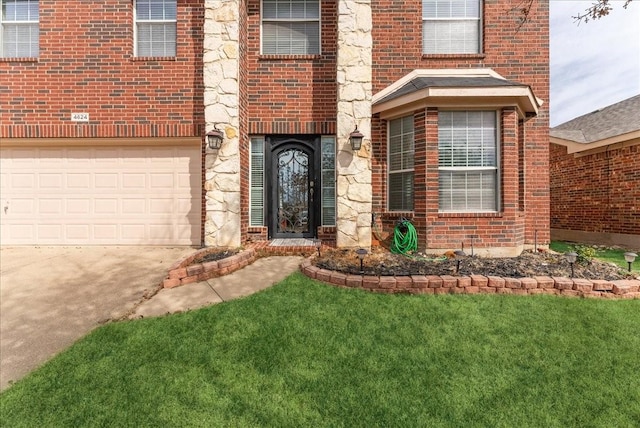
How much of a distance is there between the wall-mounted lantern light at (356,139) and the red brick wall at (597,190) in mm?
8039

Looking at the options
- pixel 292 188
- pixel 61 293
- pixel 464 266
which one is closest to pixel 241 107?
pixel 292 188

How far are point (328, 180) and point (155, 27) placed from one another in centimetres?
508

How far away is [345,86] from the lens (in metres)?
5.81

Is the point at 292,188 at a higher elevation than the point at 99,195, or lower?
higher

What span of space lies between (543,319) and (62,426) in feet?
13.9

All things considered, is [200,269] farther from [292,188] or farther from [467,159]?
[467,159]

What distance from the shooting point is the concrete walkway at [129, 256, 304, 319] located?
133 inches

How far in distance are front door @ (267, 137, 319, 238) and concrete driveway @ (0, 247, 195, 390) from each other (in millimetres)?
2132

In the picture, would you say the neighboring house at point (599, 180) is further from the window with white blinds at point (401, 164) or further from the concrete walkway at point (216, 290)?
the concrete walkway at point (216, 290)

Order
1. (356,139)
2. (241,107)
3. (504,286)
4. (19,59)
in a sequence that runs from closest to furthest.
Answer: (504,286) < (356,139) < (241,107) < (19,59)

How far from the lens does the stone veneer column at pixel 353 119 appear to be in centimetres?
575

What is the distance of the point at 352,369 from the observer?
93.5 inches

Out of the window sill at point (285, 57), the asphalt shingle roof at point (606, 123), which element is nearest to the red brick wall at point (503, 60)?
the window sill at point (285, 57)

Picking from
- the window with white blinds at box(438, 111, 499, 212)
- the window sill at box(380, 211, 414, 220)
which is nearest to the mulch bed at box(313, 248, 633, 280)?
the window sill at box(380, 211, 414, 220)
